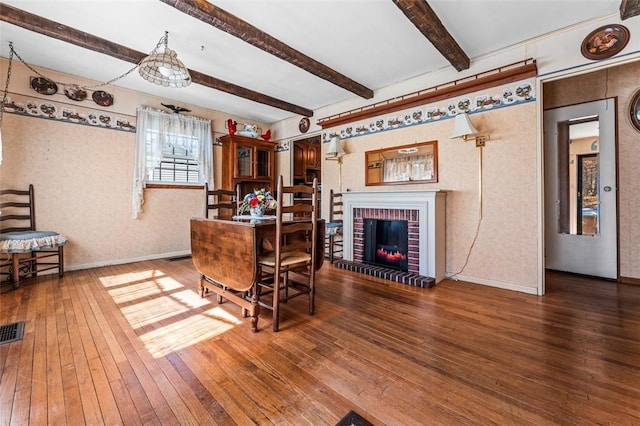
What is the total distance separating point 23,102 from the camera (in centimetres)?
311

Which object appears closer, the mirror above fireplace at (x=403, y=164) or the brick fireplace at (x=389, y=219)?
the brick fireplace at (x=389, y=219)

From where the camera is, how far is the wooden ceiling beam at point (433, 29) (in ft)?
6.45

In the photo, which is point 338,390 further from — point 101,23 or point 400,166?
point 101,23

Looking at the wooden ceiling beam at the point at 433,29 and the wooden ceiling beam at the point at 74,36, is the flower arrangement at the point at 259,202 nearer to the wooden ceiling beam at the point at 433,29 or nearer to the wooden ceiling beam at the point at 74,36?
the wooden ceiling beam at the point at 433,29

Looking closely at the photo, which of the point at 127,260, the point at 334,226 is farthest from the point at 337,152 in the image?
the point at 127,260

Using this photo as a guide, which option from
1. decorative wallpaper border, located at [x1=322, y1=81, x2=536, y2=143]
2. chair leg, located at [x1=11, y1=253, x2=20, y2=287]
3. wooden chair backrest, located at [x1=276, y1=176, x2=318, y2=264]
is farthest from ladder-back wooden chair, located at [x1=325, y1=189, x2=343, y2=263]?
chair leg, located at [x1=11, y1=253, x2=20, y2=287]

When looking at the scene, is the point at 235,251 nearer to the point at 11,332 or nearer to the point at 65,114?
the point at 11,332

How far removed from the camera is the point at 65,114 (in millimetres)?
3361

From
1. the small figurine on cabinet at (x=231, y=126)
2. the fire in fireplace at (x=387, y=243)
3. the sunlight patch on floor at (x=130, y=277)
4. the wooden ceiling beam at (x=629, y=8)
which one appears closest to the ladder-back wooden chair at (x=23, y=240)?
the sunlight patch on floor at (x=130, y=277)

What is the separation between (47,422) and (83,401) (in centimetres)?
13

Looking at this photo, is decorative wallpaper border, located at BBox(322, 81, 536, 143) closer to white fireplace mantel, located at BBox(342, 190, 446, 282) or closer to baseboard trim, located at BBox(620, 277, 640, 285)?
white fireplace mantel, located at BBox(342, 190, 446, 282)

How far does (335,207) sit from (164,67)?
9.11 ft

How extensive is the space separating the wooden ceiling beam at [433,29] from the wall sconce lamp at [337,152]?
1716 mm

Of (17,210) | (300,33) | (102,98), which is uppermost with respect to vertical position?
(300,33)
